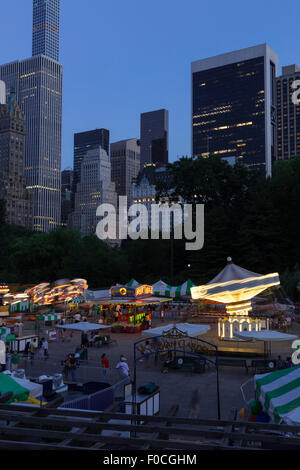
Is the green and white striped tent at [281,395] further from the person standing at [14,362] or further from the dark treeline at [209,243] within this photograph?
the dark treeline at [209,243]

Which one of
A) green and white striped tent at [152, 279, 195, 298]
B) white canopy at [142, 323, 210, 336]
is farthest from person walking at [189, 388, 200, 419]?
green and white striped tent at [152, 279, 195, 298]

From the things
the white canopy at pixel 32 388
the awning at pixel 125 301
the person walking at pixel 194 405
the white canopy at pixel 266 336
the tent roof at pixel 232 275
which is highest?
the tent roof at pixel 232 275

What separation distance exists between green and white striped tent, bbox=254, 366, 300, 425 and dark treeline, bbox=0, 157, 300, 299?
4146 cm

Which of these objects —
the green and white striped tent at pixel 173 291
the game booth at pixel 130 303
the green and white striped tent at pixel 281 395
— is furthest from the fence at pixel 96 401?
the green and white striped tent at pixel 173 291

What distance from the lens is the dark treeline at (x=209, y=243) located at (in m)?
56.6

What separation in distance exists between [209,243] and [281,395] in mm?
49872

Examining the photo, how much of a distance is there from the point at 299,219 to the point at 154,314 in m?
24.7

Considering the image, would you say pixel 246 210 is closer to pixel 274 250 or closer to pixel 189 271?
pixel 274 250

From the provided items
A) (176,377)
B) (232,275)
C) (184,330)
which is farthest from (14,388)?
(232,275)

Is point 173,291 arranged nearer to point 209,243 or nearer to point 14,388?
point 209,243

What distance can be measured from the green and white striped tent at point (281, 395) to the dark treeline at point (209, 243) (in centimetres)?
4146

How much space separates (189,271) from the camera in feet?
199

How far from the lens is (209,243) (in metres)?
59.3

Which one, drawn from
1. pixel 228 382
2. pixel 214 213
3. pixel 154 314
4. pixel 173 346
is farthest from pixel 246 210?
pixel 228 382
